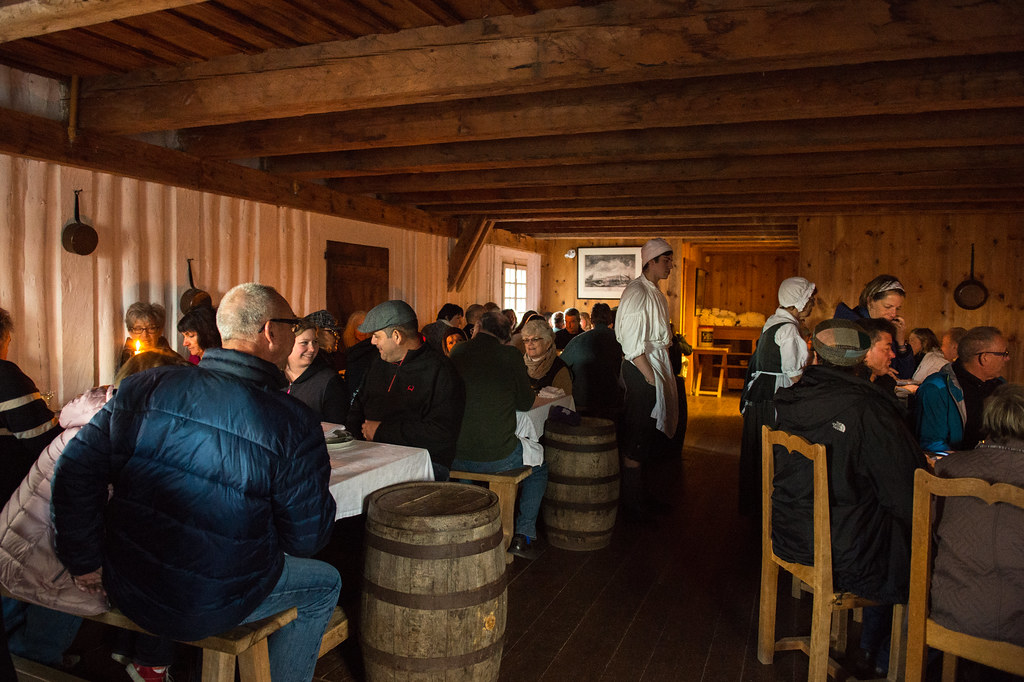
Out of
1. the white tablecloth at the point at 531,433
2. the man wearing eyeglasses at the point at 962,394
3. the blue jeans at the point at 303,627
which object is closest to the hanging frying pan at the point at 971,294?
the man wearing eyeglasses at the point at 962,394

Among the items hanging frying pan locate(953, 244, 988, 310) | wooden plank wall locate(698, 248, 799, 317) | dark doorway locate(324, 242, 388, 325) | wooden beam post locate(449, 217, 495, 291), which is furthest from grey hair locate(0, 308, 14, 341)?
wooden plank wall locate(698, 248, 799, 317)

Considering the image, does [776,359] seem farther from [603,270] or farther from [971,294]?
[603,270]

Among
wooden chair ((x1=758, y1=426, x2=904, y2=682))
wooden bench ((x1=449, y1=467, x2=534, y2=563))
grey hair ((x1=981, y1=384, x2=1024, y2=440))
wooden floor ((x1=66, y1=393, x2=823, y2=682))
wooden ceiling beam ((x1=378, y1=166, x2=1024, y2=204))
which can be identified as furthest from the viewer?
wooden ceiling beam ((x1=378, y1=166, x2=1024, y2=204))

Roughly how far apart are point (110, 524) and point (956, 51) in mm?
3216

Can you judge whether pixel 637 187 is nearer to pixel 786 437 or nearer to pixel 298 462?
pixel 786 437

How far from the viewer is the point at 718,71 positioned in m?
2.81

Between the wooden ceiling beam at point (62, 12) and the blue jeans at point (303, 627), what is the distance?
6.17 feet

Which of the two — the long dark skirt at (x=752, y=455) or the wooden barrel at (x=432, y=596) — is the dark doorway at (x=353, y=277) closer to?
the long dark skirt at (x=752, y=455)

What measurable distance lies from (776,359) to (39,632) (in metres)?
3.86

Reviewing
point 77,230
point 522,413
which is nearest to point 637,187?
point 522,413

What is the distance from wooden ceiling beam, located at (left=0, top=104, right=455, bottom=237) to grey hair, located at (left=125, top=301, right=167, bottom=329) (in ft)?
2.78

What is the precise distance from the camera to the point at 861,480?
2.47 m

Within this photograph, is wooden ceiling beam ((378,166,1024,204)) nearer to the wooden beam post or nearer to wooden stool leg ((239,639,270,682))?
the wooden beam post

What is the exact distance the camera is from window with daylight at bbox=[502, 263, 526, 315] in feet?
34.8
